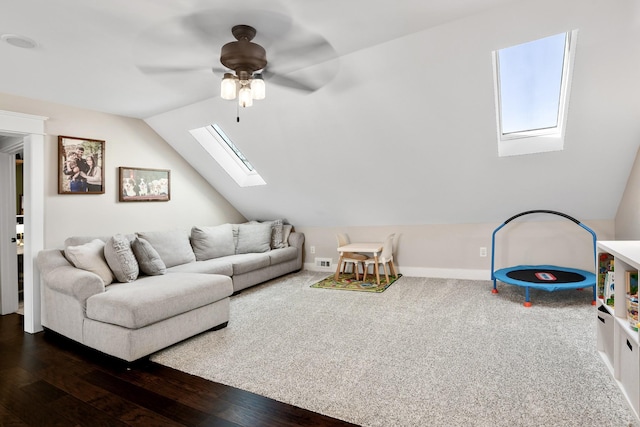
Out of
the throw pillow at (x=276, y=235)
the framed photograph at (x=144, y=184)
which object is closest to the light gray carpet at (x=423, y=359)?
the throw pillow at (x=276, y=235)

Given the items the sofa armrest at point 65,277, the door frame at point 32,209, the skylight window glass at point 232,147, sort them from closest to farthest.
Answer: the sofa armrest at point 65,277 → the door frame at point 32,209 → the skylight window glass at point 232,147

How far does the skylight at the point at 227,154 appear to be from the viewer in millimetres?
4938

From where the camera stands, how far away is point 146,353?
8.59 feet

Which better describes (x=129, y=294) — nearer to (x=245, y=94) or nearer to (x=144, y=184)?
(x=245, y=94)

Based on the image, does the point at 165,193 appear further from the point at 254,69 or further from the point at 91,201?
the point at 254,69

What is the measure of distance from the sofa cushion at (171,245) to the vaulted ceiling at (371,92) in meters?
1.27

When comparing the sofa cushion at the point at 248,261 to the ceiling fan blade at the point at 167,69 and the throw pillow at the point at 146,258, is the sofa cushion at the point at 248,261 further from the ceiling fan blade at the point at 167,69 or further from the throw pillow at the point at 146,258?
the ceiling fan blade at the point at 167,69

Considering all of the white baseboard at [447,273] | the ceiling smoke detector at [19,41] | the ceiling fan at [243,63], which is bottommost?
the white baseboard at [447,273]

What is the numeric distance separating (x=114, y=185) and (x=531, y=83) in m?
4.65

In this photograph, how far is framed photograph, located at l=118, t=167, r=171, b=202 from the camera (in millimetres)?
4363

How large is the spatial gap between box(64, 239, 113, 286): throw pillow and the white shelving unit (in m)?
3.72

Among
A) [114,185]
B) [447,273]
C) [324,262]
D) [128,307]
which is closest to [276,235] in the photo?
[324,262]

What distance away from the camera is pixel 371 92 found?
11.0 ft

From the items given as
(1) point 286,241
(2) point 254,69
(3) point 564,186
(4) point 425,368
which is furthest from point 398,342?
(1) point 286,241
